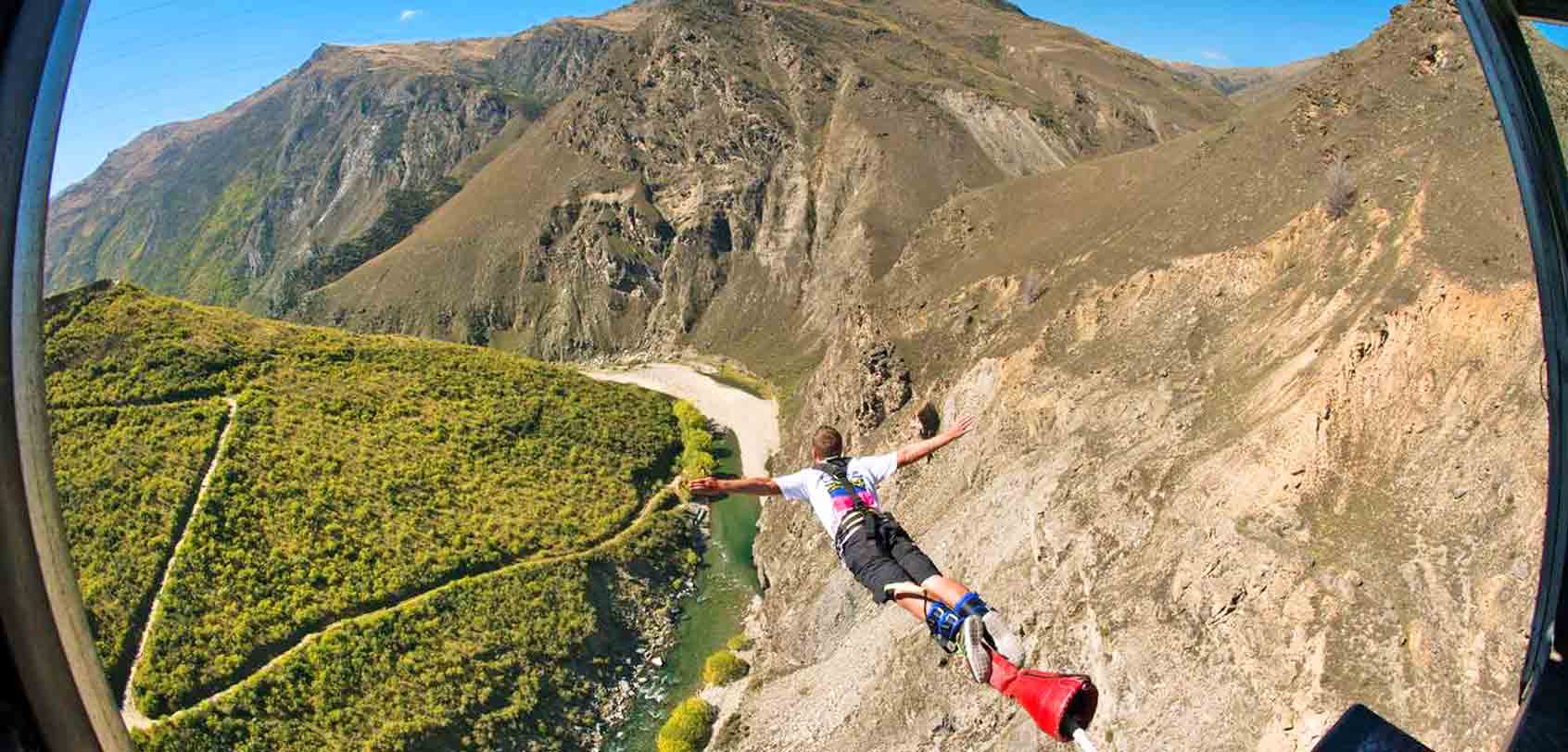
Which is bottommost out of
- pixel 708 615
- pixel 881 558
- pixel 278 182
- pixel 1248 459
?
pixel 708 615

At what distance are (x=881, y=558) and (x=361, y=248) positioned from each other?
125 meters

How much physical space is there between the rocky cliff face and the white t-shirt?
139430 millimetres

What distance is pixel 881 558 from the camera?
6.94 m

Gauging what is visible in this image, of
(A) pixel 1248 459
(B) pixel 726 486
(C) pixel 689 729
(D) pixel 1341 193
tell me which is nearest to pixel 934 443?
(B) pixel 726 486

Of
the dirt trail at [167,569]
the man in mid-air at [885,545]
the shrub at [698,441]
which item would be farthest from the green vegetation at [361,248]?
the man in mid-air at [885,545]

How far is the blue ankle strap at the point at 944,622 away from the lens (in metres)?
6.18

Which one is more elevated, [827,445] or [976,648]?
[827,445]

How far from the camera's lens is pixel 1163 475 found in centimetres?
1909

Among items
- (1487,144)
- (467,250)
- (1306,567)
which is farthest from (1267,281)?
(467,250)

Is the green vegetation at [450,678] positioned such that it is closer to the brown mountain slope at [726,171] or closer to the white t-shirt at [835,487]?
the white t-shirt at [835,487]

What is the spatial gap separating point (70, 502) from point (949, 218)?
141ft

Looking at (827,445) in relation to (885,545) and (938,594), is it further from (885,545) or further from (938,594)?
(938,594)

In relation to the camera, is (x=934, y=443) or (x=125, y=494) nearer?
(x=934, y=443)

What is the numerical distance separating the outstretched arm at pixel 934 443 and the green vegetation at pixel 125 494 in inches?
1109
